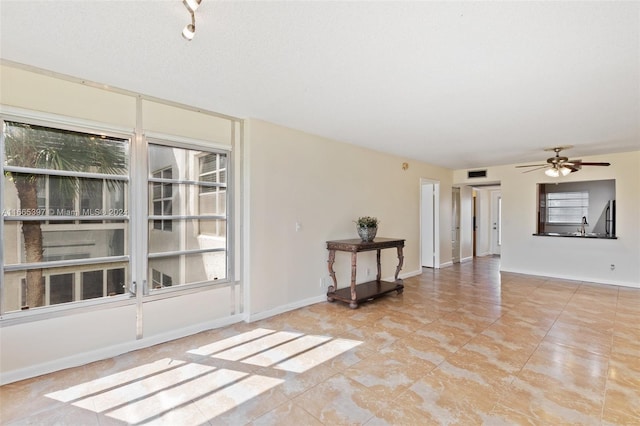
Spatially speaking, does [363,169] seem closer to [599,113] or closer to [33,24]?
[599,113]

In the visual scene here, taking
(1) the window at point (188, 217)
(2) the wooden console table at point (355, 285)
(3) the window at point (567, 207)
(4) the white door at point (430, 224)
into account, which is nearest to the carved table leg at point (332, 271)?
(2) the wooden console table at point (355, 285)

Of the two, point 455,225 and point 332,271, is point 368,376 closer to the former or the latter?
point 332,271

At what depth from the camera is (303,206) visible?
418 cm

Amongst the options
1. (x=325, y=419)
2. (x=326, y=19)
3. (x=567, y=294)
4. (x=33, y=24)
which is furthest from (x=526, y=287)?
(x=33, y=24)

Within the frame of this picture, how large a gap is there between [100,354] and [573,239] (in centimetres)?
773

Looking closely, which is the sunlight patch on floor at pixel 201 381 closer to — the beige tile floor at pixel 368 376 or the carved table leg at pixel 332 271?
the beige tile floor at pixel 368 376

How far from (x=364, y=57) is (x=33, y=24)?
82.0 inches

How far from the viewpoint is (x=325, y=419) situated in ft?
6.31

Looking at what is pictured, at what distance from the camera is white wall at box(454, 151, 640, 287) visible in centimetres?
541

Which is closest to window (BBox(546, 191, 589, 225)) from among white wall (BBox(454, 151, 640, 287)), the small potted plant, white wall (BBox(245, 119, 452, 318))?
white wall (BBox(454, 151, 640, 287))

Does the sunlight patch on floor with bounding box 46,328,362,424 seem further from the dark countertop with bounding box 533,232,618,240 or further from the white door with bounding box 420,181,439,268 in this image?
the dark countertop with bounding box 533,232,618,240

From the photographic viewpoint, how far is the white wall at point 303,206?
3.70m

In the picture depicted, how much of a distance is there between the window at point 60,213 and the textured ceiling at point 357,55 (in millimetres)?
617

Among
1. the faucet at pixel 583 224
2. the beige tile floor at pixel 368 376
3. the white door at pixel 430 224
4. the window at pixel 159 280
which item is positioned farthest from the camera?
the white door at pixel 430 224
